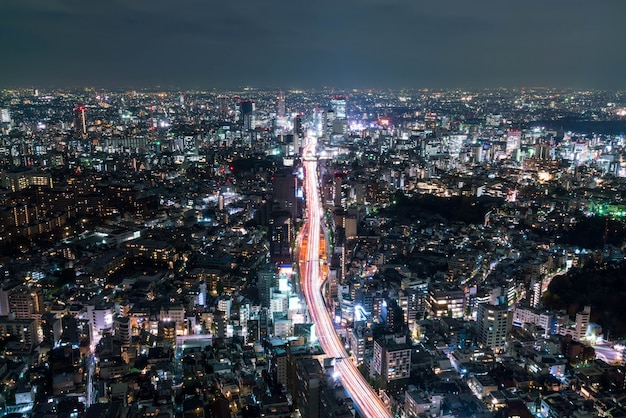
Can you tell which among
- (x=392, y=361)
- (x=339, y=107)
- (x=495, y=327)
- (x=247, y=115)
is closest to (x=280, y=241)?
(x=495, y=327)

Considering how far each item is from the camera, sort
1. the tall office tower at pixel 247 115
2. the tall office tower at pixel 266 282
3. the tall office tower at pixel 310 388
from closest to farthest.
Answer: the tall office tower at pixel 310 388
the tall office tower at pixel 266 282
the tall office tower at pixel 247 115

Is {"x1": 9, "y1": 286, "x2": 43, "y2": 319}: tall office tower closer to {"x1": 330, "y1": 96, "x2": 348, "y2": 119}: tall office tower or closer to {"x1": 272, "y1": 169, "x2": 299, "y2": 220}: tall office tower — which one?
{"x1": 272, "y1": 169, "x2": 299, "y2": 220}: tall office tower

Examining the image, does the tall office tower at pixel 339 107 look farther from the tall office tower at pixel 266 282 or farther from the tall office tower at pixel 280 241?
the tall office tower at pixel 266 282

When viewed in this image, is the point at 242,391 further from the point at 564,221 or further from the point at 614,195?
the point at 614,195

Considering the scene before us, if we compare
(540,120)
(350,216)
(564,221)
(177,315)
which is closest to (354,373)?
(177,315)

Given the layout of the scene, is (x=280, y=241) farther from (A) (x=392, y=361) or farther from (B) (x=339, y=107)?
(B) (x=339, y=107)

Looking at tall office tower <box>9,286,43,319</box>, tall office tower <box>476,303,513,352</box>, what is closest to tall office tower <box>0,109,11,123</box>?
tall office tower <box>9,286,43,319</box>

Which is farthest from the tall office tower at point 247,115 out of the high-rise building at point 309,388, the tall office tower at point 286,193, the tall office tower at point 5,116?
the high-rise building at point 309,388
